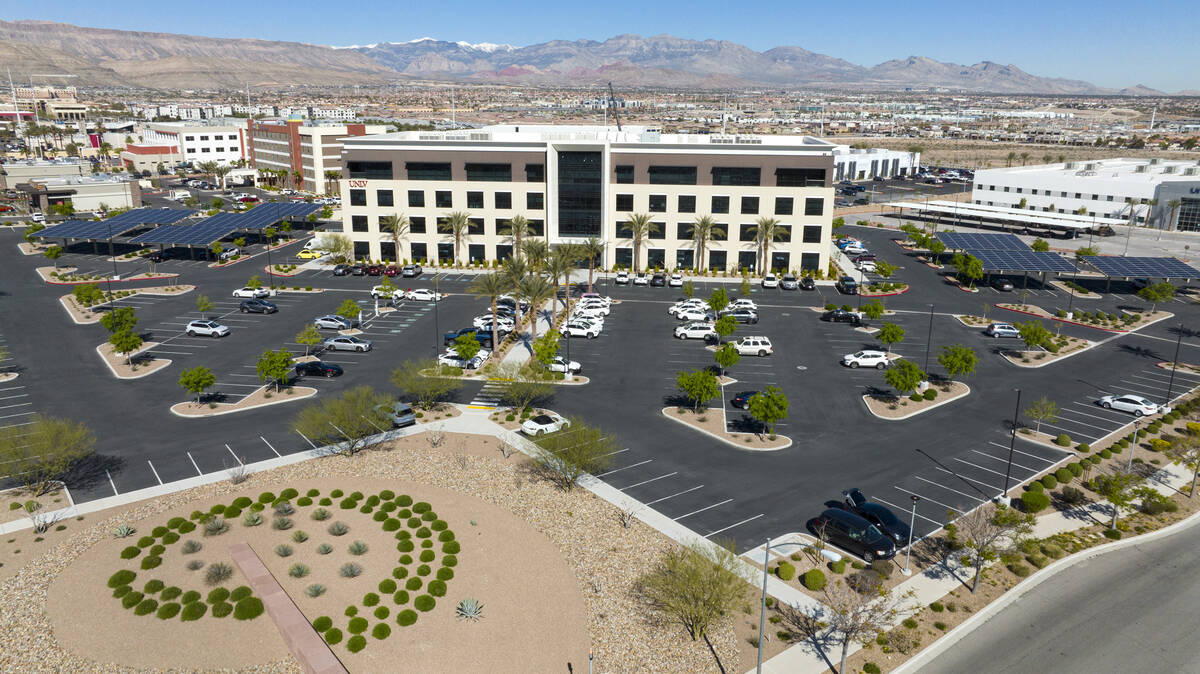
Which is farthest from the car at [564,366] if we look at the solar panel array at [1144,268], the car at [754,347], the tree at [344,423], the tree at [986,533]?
the solar panel array at [1144,268]

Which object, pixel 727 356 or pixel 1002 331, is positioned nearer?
pixel 727 356

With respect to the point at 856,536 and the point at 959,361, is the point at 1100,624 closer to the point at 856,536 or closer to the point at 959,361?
the point at 856,536

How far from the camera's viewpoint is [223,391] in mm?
56406

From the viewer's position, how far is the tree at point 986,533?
34281 millimetres

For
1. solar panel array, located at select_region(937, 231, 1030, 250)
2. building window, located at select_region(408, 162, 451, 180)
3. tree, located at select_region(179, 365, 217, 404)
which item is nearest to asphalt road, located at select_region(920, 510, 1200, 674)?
tree, located at select_region(179, 365, 217, 404)

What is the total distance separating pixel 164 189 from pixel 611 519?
18117 cm

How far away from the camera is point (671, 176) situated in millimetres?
98750

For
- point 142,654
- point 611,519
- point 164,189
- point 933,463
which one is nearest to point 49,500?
point 142,654

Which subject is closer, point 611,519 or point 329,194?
point 611,519

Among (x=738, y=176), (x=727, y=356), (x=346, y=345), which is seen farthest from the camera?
(x=738, y=176)

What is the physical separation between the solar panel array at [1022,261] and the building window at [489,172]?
2484 inches

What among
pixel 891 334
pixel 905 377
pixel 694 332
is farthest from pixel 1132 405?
pixel 694 332

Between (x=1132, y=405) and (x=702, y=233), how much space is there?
5378 cm

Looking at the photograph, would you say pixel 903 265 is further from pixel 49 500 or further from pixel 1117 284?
pixel 49 500
